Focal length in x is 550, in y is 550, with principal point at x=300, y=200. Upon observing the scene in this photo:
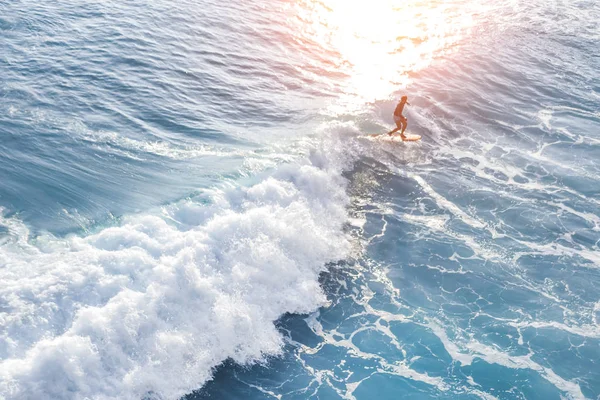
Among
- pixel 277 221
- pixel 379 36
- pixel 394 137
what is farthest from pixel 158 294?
pixel 379 36

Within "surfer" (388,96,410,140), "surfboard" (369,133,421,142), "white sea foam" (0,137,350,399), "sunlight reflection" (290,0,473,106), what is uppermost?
"sunlight reflection" (290,0,473,106)

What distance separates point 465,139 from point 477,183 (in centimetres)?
442

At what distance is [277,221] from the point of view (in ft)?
65.0

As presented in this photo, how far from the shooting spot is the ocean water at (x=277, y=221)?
50.1 feet

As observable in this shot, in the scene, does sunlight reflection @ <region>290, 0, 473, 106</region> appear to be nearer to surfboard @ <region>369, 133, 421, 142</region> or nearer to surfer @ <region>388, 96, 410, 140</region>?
surfboard @ <region>369, 133, 421, 142</region>

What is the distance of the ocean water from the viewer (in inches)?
601

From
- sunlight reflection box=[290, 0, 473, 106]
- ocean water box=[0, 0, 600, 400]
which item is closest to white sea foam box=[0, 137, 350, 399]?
ocean water box=[0, 0, 600, 400]

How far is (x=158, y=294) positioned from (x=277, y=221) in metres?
5.48

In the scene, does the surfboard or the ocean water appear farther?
the surfboard

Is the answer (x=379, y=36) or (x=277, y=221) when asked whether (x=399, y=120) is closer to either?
(x=277, y=221)

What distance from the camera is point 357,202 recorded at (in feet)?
75.9

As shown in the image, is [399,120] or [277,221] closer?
[277,221]

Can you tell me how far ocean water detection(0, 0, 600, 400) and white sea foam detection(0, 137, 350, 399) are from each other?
60 mm

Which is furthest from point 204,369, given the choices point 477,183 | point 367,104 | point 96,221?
point 367,104
